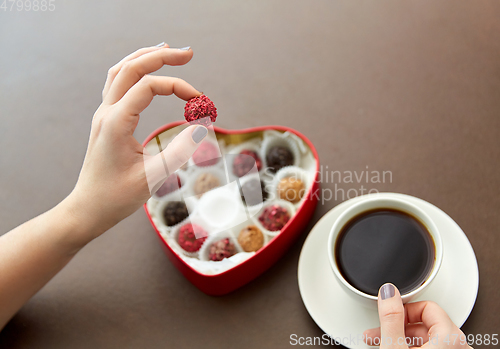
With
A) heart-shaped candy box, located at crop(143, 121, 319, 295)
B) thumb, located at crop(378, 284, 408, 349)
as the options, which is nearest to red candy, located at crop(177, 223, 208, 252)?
heart-shaped candy box, located at crop(143, 121, 319, 295)

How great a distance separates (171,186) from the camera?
2.35ft

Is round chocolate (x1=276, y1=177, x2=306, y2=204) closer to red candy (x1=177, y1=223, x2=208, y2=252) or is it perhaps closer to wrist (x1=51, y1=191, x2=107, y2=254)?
red candy (x1=177, y1=223, x2=208, y2=252)

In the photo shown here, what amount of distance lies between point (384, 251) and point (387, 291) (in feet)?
0.24

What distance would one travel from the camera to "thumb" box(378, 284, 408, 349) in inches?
20.2

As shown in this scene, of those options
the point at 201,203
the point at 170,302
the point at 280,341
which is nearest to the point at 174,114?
the point at 201,203

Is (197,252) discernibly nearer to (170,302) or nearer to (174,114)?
(170,302)

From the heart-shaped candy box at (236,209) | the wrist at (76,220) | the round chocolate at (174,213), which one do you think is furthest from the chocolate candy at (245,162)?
the wrist at (76,220)

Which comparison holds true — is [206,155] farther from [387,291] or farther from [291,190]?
[387,291]

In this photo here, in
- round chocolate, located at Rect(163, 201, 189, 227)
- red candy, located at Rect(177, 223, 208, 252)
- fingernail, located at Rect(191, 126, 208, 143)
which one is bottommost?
red candy, located at Rect(177, 223, 208, 252)

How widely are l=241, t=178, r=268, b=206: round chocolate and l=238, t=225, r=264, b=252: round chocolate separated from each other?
5 centimetres

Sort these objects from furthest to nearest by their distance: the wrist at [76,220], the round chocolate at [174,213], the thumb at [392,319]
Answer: the round chocolate at [174,213] < the wrist at [76,220] < the thumb at [392,319]

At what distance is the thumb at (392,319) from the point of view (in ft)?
1.69

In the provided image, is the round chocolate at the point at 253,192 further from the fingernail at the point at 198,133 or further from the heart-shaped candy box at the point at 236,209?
the fingernail at the point at 198,133

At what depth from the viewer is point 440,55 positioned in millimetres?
905
